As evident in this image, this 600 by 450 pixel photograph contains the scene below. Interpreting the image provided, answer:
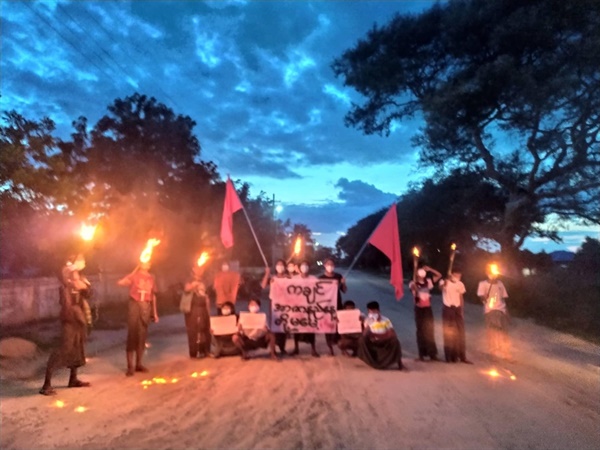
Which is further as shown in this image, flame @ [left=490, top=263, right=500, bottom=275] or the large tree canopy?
the large tree canopy

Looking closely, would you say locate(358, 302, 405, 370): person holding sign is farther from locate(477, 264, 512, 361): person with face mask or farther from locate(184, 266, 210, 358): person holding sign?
locate(184, 266, 210, 358): person holding sign

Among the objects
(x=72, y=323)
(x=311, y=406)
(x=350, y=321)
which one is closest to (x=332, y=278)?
(x=350, y=321)

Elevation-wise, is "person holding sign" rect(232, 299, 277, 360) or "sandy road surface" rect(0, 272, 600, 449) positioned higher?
"person holding sign" rect(232, 299, 277, 360)

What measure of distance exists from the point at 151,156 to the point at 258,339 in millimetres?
16673

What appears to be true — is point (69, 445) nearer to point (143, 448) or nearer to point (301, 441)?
point (143, 448)

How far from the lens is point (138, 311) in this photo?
35.3 feet

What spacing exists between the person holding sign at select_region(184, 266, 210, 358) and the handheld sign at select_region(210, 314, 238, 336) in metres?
0.22

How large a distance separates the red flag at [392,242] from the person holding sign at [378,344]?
4.10 feet

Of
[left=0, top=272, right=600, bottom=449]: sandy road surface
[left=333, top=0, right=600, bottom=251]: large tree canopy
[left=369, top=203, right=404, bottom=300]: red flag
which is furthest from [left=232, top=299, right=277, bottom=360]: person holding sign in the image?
[left=333, top=0, right=600, bottom=251]: large tree canopy

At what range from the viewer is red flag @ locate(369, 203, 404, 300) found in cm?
1267

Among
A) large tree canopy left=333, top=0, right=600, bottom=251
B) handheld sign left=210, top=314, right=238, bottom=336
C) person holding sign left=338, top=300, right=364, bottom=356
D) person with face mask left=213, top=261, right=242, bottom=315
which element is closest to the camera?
handheld sign left=210, top=314, right=238, bottom=336

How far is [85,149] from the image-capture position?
25.5m

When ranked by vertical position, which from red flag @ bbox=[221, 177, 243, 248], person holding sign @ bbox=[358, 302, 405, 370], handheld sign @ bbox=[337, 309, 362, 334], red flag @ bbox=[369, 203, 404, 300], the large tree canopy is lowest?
person holding sign @ bbox=[358, 302, 405, 370]

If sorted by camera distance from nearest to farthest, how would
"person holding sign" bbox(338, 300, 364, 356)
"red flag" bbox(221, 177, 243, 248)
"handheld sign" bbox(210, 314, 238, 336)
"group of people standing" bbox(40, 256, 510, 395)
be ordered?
"group of people standing" bbox(40, 256, 510, 395) → "handheld sign" bbox(210, 314, 238, 336) → "person holding sign" bbox(338, 300, 364, 356) → "red flag" bbox(221, 177, 243, 248)
